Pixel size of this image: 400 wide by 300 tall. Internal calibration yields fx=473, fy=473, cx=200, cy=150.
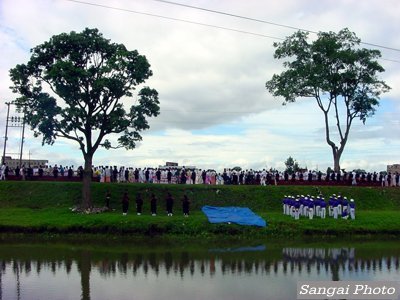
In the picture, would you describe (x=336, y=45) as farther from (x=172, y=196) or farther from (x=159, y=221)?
(x=159, y=221)

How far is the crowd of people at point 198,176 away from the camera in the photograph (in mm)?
38875

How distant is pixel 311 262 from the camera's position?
20.7 metres

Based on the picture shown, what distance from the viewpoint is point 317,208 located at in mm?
33531

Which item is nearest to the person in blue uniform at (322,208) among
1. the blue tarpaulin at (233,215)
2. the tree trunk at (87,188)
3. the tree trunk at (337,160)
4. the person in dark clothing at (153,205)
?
the blue tarpaulin at (233,215)

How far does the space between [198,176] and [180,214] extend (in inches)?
361

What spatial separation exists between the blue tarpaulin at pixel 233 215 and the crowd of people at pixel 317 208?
2727mm

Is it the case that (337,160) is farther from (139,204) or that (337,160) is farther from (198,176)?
(139,204)

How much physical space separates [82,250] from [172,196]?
12.8m

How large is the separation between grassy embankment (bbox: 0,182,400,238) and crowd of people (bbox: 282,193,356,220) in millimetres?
653

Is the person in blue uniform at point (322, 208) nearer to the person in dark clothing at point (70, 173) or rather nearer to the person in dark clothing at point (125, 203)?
the person in dark clothing at point (125, 203)

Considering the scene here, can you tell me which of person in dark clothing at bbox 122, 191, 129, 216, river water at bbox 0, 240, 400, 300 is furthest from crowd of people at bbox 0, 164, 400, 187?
river water at bbox 0, 240, 400, 300

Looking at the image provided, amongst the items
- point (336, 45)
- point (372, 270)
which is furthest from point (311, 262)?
point (336, 45)

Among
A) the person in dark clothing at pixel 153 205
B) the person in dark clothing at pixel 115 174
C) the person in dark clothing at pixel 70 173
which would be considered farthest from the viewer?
the person in dark clothing at pixel 115 174

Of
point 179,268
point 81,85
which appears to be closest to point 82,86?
point 81,85
